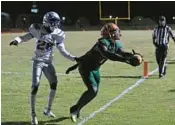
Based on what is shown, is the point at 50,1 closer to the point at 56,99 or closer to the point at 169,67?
the point at 169,67

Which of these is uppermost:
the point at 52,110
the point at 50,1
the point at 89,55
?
the point at 50,1

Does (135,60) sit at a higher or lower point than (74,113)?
higher

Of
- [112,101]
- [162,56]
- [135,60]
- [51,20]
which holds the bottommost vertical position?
[112,101]

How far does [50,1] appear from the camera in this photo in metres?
49.2

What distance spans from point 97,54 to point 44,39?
887mm

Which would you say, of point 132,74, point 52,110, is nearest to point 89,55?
point 52,110

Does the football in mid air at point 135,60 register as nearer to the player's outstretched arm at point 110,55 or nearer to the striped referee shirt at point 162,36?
the player's outstretched arm at point 110,55

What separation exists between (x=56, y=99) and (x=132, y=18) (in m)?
39.7

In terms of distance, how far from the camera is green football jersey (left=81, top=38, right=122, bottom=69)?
799 cm

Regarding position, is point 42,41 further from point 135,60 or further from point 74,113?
point 135,60

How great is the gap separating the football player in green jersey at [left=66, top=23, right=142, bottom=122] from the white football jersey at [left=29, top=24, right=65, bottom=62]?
51cm

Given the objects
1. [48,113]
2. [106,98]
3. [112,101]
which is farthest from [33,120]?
[106,98]

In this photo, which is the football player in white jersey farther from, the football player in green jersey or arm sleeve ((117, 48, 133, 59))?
arm sleeve ((117, 48, 133, 59))

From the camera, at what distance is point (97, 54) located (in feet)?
26.8
